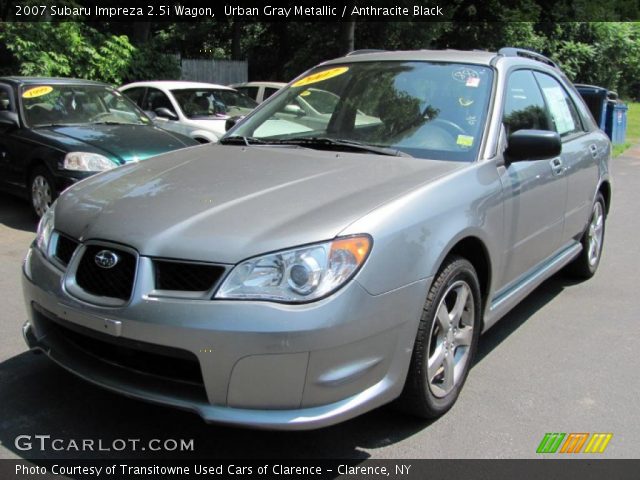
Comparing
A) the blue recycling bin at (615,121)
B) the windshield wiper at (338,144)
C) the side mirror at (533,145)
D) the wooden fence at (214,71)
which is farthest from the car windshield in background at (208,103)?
the wooden fence at (214,71)

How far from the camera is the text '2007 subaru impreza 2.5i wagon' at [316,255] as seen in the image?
8.04ft

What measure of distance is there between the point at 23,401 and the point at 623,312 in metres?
4.00

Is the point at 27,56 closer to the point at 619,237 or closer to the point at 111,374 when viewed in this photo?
the point at 619,237

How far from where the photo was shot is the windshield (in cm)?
362

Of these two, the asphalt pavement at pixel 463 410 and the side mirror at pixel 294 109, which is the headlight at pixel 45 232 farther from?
the side mirror at pixel 294 109

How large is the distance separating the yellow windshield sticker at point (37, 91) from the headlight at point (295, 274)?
6199mm

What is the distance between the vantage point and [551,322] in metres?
4.59

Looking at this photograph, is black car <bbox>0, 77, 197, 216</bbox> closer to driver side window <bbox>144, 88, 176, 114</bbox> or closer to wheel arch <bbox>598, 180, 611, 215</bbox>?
driver side window <bbox>144, 88, 176, 114</bbox>

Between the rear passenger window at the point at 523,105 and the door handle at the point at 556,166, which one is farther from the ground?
the rear passenger window at the point at 523,105

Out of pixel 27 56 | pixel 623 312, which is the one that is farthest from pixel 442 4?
pixel 623 312

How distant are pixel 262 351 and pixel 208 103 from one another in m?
8.74

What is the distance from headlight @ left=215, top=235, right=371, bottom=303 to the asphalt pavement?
84cm

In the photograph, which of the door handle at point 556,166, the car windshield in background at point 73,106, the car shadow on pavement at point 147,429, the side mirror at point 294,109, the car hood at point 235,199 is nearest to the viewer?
the car hood at point 235,199

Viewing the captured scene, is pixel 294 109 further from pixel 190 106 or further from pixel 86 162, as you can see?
pixel 190 106
